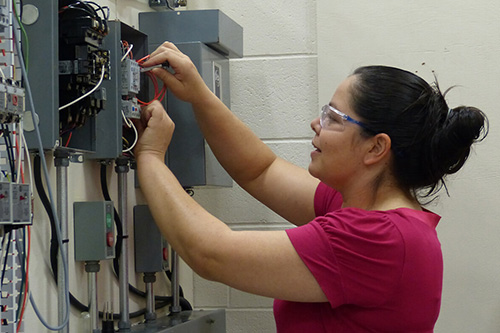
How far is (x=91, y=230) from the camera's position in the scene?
1.88 metres

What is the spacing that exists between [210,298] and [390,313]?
52.5 inches

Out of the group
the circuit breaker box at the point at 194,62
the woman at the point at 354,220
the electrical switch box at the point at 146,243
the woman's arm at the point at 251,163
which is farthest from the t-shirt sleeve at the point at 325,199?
the electrical switch box at the point at 146,243

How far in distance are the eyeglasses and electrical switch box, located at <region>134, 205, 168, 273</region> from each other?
0.73 m

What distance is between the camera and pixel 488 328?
258 cm

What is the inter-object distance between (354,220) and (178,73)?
0.63 metres

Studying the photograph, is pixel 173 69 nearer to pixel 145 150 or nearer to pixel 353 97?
pixel 145 150

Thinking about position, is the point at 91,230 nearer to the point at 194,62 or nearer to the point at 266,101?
the point at 194,62

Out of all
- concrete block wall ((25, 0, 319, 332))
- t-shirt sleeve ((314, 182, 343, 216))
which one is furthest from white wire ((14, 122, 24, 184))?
concrete block wall ((25, 0, 319, 332))

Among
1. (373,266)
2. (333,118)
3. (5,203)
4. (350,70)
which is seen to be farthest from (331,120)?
(350,70)

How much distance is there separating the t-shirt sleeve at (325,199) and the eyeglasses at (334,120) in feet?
0.96

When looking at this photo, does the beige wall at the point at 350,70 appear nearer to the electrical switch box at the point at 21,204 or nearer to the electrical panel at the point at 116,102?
the electrical panel at the point at 116,102

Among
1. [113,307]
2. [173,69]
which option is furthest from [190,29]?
[113,307]

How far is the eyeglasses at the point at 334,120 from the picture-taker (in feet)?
5.56

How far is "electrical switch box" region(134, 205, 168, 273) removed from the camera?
2.23 metres
